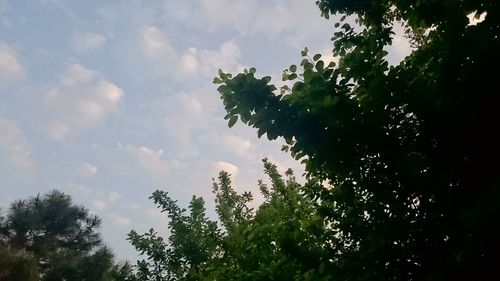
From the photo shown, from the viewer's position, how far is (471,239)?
2.80 meters

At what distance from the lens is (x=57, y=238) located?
1144 inches

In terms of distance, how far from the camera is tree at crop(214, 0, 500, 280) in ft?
9.77

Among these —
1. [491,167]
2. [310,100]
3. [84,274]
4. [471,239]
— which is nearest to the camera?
[471,239]

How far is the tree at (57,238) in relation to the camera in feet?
82.7

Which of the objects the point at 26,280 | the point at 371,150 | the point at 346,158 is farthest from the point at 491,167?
the point at 26,280

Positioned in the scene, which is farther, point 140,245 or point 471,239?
point 140,245

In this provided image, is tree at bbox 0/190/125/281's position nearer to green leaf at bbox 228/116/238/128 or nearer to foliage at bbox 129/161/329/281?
foliage at bbox 129/161/329/281

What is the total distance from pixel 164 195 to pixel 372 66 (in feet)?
25.3

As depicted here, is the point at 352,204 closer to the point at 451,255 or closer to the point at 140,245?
the point at 451,255

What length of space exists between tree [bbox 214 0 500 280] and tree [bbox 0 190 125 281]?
976 inches

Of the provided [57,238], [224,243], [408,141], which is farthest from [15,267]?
[408,141]

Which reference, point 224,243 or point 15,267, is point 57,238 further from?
point 224,243

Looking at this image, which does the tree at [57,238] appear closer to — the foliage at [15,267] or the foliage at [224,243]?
the foliage at [15,267]

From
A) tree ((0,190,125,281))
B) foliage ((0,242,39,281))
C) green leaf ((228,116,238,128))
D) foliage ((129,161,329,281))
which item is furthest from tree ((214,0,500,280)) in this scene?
tree ((0,190,125,281))
